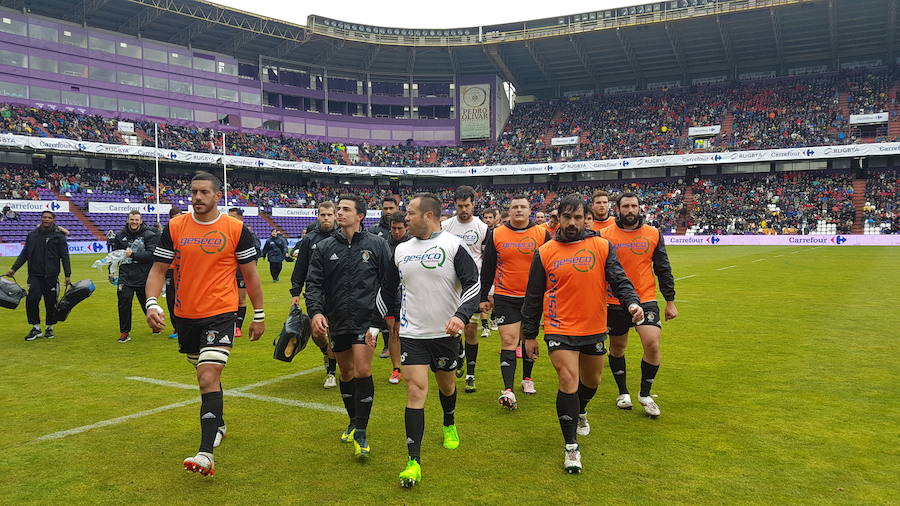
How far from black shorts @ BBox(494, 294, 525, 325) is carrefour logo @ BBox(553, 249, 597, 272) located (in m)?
2.02

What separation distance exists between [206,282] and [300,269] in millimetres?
1246

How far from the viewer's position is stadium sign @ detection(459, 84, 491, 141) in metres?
66.5

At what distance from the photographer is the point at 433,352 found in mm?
4820

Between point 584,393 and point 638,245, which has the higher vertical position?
point 638,245

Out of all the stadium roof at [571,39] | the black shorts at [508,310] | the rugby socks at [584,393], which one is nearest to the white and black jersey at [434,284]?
the rugby socks at [584,393]

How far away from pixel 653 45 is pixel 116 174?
49.5 metres

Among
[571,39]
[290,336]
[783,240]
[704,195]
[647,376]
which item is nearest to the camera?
[290,336]

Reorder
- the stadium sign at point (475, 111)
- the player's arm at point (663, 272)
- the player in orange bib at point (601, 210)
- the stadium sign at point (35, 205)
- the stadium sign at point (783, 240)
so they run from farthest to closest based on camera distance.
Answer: the stadium sign at point (475, 111) < the stadium sign at point (783, 240) < the stadium sign at point (35, 205) < the player in orange bib at point (601, 210) < the player's arm at point (663, 272)

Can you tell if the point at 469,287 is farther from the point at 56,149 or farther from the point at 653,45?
the point at 653,45

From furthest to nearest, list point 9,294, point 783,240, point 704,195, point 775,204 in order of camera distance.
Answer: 1. point 704,195
2. point 775,204
3. point 783,240
4. point 9,294

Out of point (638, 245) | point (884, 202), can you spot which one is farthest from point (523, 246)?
point (884, 202)

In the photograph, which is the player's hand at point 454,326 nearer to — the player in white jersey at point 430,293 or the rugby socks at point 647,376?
the player in white jersey at point 430,293

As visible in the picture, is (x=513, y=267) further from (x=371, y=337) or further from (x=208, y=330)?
(x=208, y=330)

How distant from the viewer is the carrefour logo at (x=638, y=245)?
6.38 m
